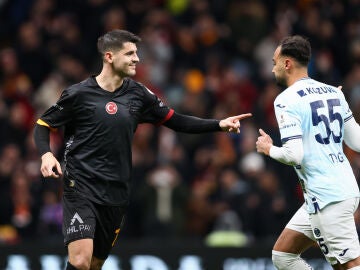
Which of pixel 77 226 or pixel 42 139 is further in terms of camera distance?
pixel 42 139

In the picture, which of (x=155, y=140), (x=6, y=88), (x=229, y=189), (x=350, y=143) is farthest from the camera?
(x=6, y=88)

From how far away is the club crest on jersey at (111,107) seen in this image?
827cm

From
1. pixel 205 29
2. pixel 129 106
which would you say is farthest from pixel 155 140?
pixel 129 106

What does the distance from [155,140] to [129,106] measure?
5.84 m

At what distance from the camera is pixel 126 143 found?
831cm

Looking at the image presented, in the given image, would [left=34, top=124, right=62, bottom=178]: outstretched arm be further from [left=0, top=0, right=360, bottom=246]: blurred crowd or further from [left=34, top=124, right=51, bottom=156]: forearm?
[left=0, top=0, right=360, bottom=246]: blurred crowd

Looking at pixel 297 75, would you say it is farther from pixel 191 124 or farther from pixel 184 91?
pixel 184 91

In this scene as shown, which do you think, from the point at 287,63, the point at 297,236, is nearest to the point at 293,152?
the point at 287,63

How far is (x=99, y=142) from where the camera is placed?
27.0 feet

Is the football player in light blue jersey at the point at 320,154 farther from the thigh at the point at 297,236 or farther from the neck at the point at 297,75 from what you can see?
the thigh at the point at 297,236

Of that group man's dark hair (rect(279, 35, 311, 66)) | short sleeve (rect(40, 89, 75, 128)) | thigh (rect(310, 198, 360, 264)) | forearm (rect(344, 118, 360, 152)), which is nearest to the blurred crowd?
short sleeve (rect(40, 89, 75, 128))

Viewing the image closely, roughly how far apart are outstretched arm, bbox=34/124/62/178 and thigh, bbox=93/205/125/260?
1.97 feet

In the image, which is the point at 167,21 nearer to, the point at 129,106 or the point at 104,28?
the point at 104,28

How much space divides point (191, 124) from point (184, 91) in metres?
6.51
